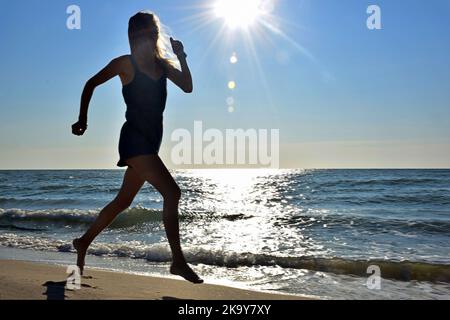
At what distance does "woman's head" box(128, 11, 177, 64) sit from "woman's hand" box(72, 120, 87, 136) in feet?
2.11

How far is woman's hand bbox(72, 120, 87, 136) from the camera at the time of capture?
9.36 feet

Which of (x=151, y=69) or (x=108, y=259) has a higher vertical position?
(x=151, y=69)

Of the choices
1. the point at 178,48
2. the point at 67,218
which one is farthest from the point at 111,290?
the point at 67,218

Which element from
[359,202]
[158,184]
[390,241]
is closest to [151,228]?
[390,241]

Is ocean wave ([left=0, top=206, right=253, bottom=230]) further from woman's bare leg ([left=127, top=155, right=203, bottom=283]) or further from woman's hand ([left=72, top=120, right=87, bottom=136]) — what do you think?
woman's hand ([left=72, top=120, right=87, bottom=136])

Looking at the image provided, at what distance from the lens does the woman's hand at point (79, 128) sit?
285 cm

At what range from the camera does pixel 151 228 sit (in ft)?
37.4

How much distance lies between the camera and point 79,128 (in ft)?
9.42

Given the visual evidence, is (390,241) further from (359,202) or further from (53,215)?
(359,202)

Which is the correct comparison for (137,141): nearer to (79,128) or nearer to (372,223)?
(79,128)

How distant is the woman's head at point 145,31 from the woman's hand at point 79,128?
643mm

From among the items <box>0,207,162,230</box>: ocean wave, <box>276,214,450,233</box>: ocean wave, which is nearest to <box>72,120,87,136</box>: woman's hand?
<box>0,207,162,230</box>: ocean wave

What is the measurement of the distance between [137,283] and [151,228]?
291 inches
